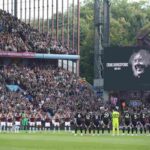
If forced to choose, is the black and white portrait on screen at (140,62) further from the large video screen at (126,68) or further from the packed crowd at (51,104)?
the packed crowd at (51,104)

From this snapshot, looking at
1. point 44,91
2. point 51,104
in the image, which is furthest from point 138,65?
point 44,91

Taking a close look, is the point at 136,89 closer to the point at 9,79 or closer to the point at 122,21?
the point at 9,79

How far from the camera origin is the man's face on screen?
5938 cm

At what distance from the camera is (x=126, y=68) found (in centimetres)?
6072

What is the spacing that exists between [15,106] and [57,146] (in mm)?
28259

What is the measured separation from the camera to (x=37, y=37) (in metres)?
73.0

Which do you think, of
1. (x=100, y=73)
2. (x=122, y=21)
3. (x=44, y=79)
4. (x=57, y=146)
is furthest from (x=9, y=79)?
(x=122, y=21)

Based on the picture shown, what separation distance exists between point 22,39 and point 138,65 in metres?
16.1

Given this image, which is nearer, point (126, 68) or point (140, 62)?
point (140, 62)

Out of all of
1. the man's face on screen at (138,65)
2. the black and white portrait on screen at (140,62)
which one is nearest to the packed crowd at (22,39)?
the black and white portrait on screen at (140,62)

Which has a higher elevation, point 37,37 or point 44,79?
point 37,37

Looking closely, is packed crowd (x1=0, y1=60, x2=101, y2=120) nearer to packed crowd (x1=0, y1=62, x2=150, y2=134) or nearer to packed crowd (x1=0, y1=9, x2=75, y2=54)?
packed crowd (x1=0, y1=62, x2=150, y2=134)

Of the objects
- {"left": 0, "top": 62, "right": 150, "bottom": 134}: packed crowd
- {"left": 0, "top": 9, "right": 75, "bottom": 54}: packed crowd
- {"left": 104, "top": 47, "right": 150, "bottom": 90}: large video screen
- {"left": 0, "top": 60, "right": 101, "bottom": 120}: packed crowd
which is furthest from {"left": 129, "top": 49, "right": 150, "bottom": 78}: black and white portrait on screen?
{"left": 0, "top": 9, "right": 75, "bottom": 54}: packed crowd

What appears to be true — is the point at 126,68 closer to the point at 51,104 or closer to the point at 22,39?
the point at 51,104
